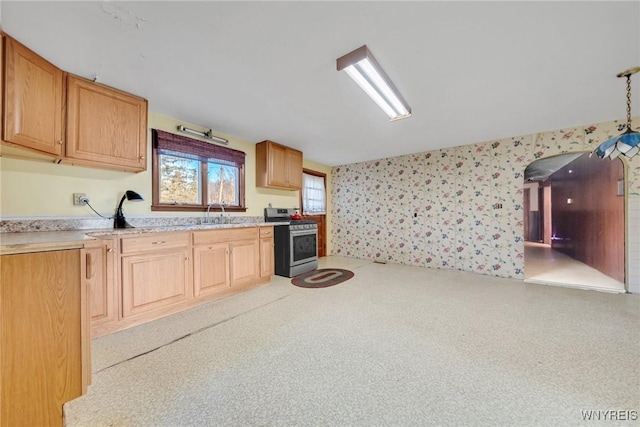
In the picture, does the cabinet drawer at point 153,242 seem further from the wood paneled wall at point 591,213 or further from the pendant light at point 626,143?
the wood paneled wall at point 591,213

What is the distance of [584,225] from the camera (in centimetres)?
508

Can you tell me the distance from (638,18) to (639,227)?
292 centimetres

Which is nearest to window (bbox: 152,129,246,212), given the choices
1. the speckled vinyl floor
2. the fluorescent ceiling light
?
the speckled vinyl floor

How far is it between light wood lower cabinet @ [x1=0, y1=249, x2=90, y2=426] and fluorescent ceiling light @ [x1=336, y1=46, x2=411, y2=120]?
213 cm

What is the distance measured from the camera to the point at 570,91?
230cm

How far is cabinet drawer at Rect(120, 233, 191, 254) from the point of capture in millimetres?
2057

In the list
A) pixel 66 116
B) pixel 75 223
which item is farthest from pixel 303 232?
pixel 66 116

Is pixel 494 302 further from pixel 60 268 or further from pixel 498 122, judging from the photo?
pixel 60 268

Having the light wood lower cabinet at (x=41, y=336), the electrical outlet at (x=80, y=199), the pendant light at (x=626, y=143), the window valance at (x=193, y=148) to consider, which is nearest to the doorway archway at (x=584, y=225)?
the pendant light at (x=626, y=143)

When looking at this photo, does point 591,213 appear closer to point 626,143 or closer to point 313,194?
point 626,143

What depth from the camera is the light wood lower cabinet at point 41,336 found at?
103 centimetres

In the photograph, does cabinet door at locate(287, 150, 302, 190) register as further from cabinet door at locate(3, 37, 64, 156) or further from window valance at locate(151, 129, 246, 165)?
cabinet door at locate(3, 37, 64, 156)

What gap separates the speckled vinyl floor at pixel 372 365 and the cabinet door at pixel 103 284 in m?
0.20

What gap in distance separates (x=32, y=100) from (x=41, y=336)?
5.80 feet
